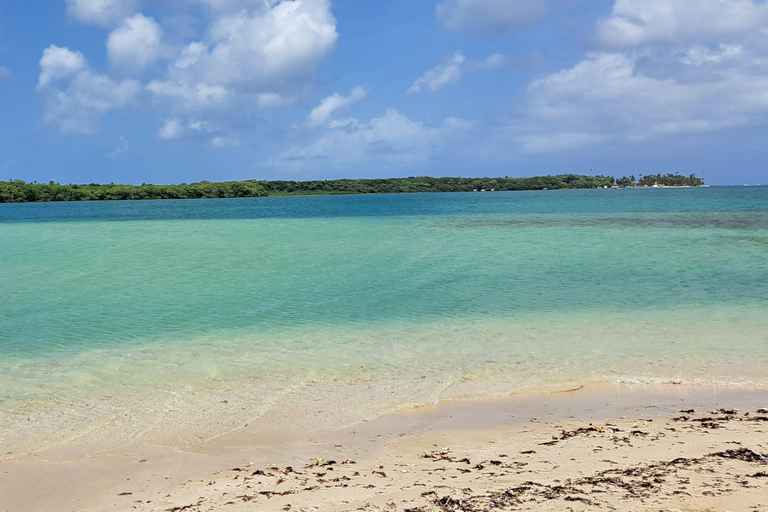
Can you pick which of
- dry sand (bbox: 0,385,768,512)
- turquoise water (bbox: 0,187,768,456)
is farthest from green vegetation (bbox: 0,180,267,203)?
dry sand (bbox: 0,385,768,512)

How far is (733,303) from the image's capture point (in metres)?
12.3

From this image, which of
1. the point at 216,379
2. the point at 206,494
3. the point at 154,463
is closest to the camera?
the point at 206,494

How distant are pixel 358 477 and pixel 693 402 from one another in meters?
4.13

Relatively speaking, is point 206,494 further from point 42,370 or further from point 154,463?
point 42,370

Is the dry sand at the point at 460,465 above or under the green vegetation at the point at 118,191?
under

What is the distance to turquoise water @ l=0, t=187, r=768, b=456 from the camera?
7.19 meters

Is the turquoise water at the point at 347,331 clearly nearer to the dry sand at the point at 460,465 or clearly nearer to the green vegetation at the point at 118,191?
the dry sand at the point at 460,465

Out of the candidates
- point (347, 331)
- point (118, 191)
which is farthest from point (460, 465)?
point (118, 191)

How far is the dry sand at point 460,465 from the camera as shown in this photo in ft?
13.1

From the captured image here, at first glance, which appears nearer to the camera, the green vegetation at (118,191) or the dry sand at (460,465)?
the dry sand at (460,465)

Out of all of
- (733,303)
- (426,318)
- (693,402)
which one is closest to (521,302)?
(426,318)

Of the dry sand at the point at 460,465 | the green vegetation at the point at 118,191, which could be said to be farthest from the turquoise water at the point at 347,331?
the green vegetation at the point at 118,191

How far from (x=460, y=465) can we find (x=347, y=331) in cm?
586

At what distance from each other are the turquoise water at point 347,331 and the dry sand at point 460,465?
2.24 feet
